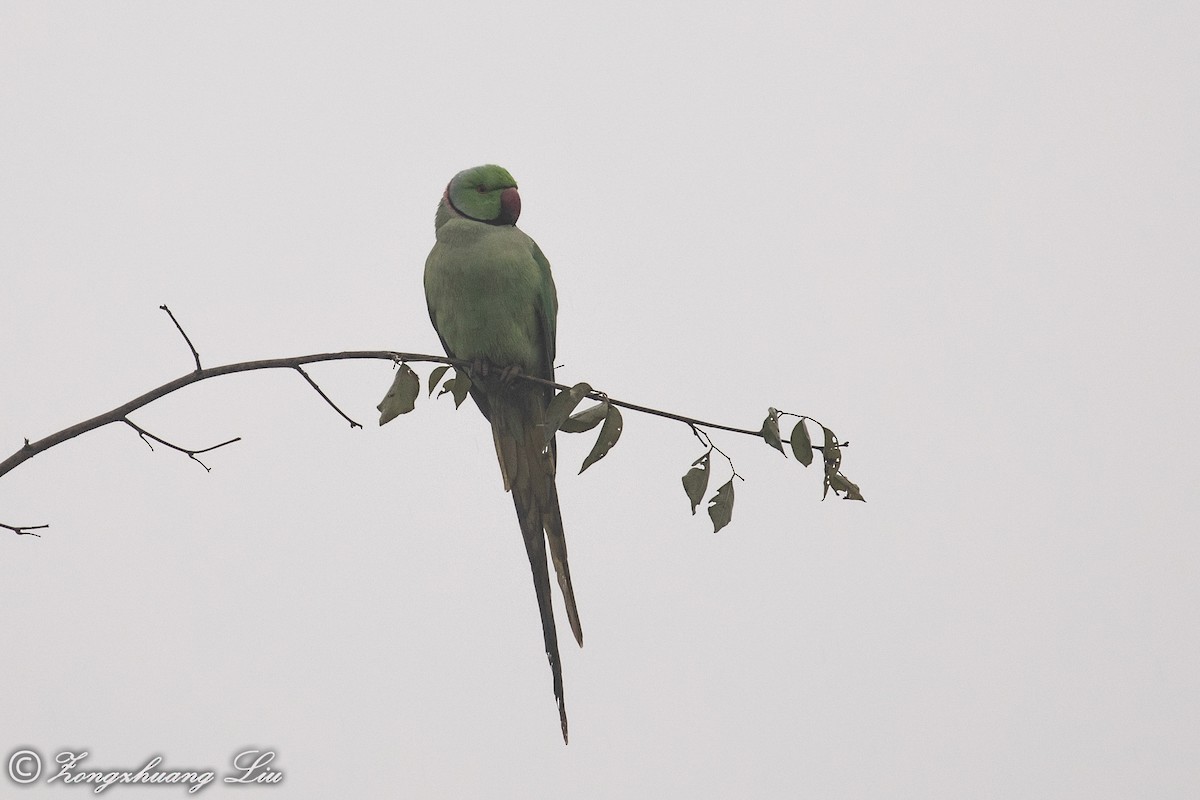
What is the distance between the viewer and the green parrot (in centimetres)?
261

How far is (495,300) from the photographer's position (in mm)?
2652

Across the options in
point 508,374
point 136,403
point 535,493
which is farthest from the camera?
point 508,374

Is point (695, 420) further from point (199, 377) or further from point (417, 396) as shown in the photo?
point (199, 377)

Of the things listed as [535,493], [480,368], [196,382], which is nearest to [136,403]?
[196,382]

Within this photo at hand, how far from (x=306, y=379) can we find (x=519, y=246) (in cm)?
125

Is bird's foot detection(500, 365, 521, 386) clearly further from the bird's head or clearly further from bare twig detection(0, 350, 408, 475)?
bare twig detection(0, 350, 408, 475)

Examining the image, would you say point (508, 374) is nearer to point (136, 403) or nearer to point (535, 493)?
point (535, 493)

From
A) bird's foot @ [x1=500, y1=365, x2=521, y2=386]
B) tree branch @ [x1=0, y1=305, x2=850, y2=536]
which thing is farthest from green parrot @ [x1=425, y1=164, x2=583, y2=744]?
Result: tree branch @ [x1=0, y1=305, x2=850, y2=536]

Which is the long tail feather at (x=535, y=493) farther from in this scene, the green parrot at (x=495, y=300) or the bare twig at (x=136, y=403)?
the bare twig at (x=136, y=403)

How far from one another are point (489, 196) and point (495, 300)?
0.28 meters

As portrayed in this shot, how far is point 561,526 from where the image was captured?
7.36 ft

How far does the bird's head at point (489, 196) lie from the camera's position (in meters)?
2.68

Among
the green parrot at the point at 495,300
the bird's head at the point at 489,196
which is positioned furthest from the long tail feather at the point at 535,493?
the bird's head at the point at 489,196
